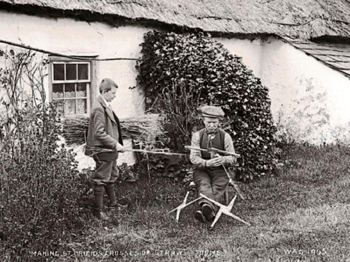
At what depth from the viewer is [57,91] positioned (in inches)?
366

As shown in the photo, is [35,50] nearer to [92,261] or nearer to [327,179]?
[92,261]

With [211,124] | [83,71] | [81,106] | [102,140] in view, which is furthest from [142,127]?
[211,124]

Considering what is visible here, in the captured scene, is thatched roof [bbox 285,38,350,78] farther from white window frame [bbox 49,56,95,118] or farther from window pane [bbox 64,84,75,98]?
window pane [bbox 64,84,75,98]

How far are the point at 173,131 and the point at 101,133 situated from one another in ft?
8.36

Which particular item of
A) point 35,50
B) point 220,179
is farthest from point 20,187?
point 35,50

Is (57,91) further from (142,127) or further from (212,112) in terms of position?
(212,112)

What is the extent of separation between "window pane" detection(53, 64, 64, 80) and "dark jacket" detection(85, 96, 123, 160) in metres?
2.07

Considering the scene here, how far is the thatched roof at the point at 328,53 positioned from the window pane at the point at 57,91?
18.6 feet

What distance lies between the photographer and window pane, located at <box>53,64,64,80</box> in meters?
9.23

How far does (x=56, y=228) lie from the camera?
6.40m

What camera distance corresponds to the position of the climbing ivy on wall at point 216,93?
9453 millimetres

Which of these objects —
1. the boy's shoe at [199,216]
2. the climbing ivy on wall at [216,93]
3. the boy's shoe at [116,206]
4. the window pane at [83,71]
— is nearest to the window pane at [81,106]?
the window pane at [83,71]

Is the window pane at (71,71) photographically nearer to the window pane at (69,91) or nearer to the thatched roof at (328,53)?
the window pane at (69,91)

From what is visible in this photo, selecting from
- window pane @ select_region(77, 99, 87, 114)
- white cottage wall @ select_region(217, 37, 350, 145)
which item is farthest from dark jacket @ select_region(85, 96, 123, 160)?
white cottage wall @ select_region(217, 37, 350, 145)
